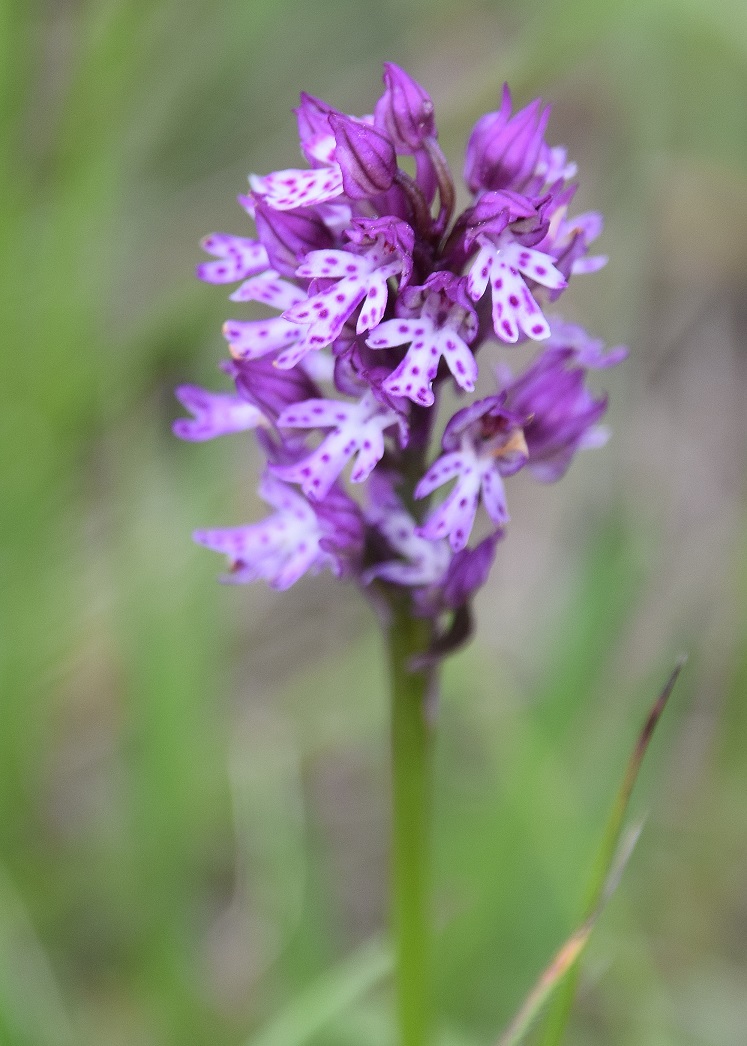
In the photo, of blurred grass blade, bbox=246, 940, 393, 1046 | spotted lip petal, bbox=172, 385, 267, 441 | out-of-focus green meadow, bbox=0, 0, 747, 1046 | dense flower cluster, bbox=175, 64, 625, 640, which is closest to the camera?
dense flower cluster, bbox=175, 64, 625, 640

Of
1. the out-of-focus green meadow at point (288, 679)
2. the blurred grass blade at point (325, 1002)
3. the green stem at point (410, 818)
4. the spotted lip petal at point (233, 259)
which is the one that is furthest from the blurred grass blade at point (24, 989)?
the spotted lip petal at point (233, 259)

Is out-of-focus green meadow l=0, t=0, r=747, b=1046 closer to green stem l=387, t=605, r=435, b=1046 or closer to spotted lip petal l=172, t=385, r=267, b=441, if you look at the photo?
green stem l=387, t=605, r=435, b=1046

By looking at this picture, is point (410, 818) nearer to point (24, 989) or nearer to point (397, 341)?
point (397, 341)

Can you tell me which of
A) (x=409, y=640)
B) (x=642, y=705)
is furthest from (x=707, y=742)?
(x=409, y=640)

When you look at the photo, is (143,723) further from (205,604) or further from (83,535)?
(83,535)

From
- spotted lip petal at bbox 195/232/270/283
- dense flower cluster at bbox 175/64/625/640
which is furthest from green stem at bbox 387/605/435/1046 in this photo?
spotted lip petal at bbox 195/232/270/283

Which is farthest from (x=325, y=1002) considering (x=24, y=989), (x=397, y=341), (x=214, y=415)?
(x=397, y=341)

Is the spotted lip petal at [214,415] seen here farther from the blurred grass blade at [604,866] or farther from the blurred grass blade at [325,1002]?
the blurred grass blade at [325,1002]
